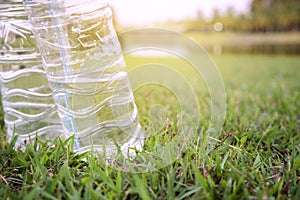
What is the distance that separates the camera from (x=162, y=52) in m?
1.36

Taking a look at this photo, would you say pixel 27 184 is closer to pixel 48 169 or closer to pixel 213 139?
pixel 48 169

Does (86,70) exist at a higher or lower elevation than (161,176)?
higher

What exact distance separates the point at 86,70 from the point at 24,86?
1.50 feet

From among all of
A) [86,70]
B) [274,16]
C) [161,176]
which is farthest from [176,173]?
[274,16]

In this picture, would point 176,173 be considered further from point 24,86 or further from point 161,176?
point 24,86

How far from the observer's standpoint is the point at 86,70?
130cm

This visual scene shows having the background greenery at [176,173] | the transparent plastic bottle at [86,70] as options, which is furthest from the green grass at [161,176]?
the transparent plastic bottle at [86,70]

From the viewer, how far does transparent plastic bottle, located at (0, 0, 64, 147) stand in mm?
1560

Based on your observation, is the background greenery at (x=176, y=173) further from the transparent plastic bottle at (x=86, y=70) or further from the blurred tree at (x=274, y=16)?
the blurred tree at (x=274, y=16)

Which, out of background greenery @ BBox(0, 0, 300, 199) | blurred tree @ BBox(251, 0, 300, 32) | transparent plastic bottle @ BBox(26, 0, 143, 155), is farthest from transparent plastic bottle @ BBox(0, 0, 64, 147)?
blurred tree @ BBox(251, 0, 300, 32)

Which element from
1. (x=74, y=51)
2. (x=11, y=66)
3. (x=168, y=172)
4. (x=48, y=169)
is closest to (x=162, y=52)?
(x=74, y=51)

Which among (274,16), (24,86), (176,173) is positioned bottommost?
(274,16)

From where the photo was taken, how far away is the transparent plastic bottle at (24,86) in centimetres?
156

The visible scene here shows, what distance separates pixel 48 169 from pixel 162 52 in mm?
628
